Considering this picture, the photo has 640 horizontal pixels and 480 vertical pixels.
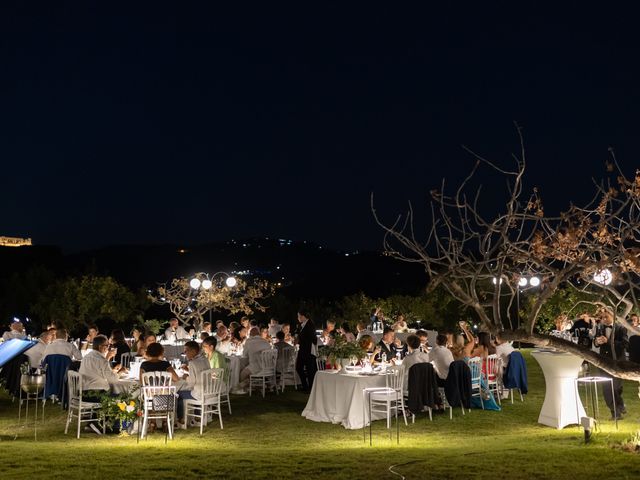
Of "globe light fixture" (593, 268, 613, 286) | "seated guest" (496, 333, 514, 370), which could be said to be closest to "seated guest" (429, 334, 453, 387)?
"seated guest" (496, 333, 514, 370)

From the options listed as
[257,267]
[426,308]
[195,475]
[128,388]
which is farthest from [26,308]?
[195,475]

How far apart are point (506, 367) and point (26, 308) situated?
2611 centimetres

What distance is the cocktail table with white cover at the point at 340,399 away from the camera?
36.4 feet

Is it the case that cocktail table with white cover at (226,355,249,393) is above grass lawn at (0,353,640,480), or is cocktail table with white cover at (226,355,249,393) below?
above

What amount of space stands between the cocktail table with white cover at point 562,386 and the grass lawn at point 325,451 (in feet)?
1.04

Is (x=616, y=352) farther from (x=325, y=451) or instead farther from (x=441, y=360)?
(x=325, y=451)

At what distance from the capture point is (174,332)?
17953 millimetres

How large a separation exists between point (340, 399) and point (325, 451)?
9.08ft

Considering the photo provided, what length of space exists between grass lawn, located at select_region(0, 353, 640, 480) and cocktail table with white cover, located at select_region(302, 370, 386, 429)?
0.69 feet

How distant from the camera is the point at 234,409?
42.4 ft

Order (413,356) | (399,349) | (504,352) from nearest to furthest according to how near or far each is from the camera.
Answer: (413,356) → (504,352) → (399,349)

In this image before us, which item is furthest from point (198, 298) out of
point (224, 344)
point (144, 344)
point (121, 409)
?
point (121, 409)

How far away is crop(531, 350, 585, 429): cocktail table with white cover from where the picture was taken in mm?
10453

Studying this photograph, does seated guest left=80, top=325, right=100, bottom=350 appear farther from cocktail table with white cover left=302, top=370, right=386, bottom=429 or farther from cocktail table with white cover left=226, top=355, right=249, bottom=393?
cocktail table with white cover left=302, top=370, right=386, bottom=429
